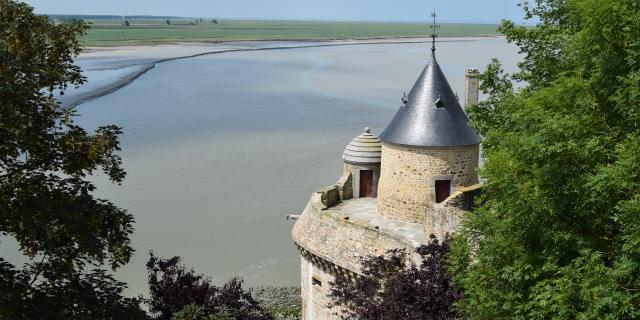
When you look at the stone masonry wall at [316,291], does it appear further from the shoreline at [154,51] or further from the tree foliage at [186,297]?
the shoreline at [154,51]

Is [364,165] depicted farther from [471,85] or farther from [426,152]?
[471,85]

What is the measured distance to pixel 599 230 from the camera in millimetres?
10547

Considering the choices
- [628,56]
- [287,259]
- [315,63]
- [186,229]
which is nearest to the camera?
[628,56]

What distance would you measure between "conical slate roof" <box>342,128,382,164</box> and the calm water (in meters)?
8.30

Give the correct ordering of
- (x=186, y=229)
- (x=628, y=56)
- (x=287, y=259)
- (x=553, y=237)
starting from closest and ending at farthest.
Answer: (x=628, y=56) < (x=553, y=237) < (x=287, y=259) < (x=186, y=229)

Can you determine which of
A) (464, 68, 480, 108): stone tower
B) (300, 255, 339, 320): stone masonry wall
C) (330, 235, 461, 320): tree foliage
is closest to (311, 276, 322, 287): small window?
(300, 255, 339, 320): stone masonry wall

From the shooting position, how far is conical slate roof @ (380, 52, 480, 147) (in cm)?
1923

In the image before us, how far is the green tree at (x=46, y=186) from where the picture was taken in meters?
10.6

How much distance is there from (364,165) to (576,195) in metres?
11.9

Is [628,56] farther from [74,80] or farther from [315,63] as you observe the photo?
[315,63]

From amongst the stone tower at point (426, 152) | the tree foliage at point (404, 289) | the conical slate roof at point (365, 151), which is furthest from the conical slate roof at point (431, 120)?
the tree foliage at point (404, 289)

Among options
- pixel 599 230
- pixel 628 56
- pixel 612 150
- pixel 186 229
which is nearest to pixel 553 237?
pixel 599 230

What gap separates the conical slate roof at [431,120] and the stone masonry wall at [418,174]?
24 cm

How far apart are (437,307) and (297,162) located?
30.8 metres
